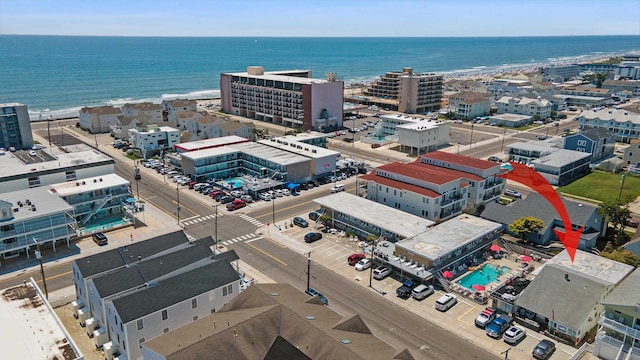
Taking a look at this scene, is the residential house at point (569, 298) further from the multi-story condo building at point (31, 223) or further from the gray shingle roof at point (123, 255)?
the multi-story condo building at point (31, 223)

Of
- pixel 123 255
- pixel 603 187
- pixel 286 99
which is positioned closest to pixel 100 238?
pixel 123 255

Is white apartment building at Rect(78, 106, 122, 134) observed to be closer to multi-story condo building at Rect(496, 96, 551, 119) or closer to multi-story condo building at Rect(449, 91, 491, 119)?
multi-story condo building at Rect(449, 91, 491, 119)

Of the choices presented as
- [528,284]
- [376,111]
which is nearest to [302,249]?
[528,284]

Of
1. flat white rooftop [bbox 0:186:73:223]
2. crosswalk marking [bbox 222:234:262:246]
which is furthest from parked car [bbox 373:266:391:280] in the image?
flat white rooftop [bbox 0:186:73:223]

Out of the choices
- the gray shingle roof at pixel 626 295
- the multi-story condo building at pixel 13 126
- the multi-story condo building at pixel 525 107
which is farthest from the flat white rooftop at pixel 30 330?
the multi-story condo building at pixel 525 107

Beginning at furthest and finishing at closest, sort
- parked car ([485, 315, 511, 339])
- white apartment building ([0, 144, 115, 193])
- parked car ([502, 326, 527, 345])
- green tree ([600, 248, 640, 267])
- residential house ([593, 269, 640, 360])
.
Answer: white apartment building ([0, 144, 115, 193])
green tree ([600, 248, 640, 267])
parked car ([485, 315, 511, 339])
parked car ([502, 326, 527, 345])
residential house ([593, 269, 640, 360])

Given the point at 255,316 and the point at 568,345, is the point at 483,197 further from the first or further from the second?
A: the point at 255,316

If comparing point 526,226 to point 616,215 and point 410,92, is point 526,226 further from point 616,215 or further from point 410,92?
point 410,92
